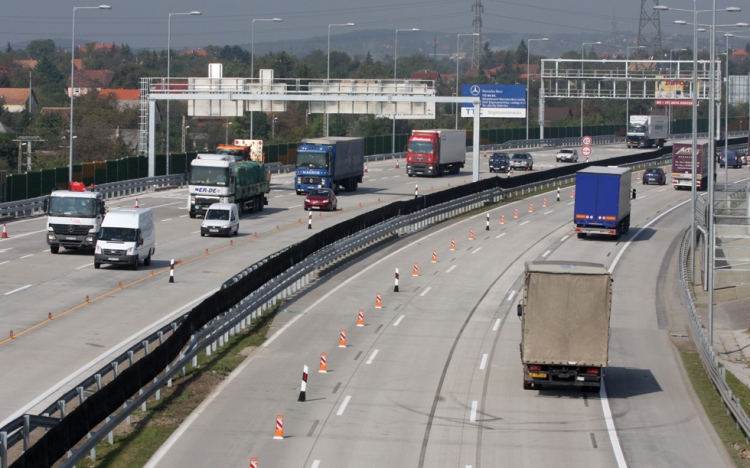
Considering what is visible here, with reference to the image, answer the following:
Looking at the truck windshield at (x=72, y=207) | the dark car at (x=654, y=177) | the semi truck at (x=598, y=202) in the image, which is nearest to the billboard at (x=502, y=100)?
the dark car at (x=654, y=177)

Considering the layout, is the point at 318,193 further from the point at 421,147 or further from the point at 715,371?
the point at 715,371

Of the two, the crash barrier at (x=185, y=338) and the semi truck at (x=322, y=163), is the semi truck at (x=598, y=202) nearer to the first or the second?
the crash barrier at (x=185, y=338)

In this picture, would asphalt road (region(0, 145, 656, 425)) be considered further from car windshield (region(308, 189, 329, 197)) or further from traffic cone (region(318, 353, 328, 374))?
traffic cone (region(318, 353, 328, 374))

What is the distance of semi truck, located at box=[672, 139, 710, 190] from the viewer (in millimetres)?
73812

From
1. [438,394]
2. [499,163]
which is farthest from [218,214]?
[499,163]

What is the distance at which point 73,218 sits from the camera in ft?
136

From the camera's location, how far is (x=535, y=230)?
5391 cm

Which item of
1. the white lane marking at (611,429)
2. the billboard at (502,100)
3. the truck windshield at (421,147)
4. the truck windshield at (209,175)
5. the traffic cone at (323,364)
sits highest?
the billboard at (502,100)

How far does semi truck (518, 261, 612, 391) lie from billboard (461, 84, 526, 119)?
8760 centimetres

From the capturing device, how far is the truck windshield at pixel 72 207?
4138 cm

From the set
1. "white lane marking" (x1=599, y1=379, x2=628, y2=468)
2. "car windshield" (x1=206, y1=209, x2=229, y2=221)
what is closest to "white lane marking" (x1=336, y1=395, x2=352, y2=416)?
"white lane marking" (x1=599, y1=379, x2=628, y2=468)

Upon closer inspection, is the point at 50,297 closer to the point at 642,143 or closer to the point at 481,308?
the point at 481,308

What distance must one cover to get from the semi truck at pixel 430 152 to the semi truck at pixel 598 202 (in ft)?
96.5

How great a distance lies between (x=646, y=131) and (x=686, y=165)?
41.4 metres
